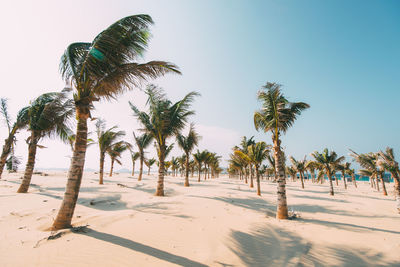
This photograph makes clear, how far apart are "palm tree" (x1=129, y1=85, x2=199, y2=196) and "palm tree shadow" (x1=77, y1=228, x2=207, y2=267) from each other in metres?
6.49

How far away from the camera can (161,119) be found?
1050 cm

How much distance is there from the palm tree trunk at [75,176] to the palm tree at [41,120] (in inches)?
199

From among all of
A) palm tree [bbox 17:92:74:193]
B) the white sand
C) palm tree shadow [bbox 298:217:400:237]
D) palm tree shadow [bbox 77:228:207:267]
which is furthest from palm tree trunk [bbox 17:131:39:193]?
palm tree shadow [bbox 298:217:400:237]

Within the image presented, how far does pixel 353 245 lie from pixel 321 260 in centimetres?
177

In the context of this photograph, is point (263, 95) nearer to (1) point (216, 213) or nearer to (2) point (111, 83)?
(1) point (216, 213)

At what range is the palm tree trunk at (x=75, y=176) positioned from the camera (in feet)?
13.7

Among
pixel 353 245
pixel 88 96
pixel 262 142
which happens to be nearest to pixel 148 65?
pixel 88 96

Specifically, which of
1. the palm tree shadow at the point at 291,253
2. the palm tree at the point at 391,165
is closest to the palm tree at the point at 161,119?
the palm tree shadow at the point at 291,253

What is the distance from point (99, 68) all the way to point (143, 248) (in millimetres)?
5562

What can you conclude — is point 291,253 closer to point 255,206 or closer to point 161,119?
point 255,206

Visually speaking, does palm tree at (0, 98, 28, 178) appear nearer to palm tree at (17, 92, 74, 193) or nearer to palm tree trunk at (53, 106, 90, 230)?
palm tree at (17, 92, 74, 193)

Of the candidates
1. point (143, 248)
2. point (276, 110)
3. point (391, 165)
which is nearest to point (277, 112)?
point (276, 110)

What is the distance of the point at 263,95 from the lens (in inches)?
335

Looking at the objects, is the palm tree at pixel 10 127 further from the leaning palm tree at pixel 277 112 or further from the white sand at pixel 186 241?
the leaning palm tree at pixel 277 112
